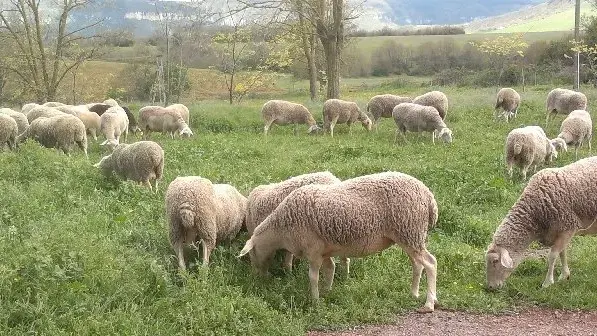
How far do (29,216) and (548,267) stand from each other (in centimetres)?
724

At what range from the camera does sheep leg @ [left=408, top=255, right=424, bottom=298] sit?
6836 millimetres

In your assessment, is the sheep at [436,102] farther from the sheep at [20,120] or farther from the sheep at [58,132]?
the sheep at [20,120]

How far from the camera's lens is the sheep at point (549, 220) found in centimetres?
734

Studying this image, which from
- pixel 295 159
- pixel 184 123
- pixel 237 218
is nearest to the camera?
pixel 237 218

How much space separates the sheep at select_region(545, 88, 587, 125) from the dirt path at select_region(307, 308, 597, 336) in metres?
13.4

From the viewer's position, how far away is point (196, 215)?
24.8 ft

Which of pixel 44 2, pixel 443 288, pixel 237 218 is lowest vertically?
pixel 443 288

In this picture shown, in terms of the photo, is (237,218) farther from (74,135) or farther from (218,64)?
(218,64)

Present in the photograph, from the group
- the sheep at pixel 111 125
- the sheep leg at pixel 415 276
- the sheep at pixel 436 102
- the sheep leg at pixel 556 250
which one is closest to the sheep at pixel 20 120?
the sheep at pixel 111 125

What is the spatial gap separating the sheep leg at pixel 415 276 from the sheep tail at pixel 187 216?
270cm

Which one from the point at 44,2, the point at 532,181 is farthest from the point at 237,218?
the point at 44,2

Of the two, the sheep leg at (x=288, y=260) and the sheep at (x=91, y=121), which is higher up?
the sheep at (x=91, y=121)

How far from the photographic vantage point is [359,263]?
794cm

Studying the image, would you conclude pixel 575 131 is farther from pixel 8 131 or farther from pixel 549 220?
pixel 8 131
